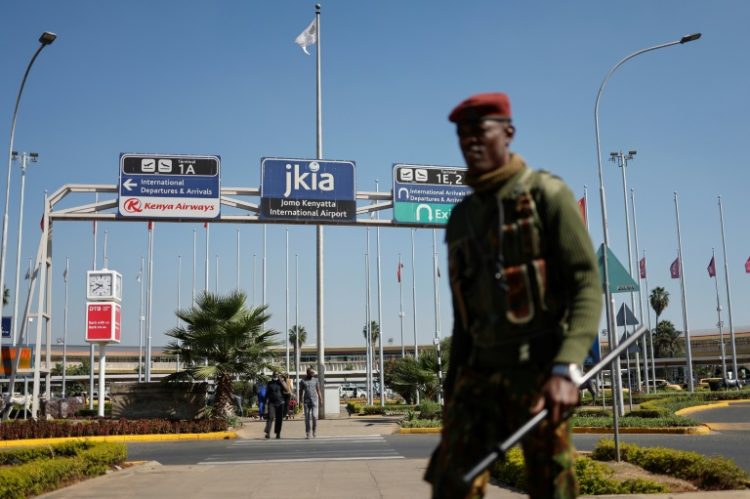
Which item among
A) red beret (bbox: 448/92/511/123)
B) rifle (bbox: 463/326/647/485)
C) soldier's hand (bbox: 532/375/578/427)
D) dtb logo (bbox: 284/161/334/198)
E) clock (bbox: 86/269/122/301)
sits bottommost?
rifle (bbox: 463/326/647/485)

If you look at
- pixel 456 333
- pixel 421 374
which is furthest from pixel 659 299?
pixel 456 333

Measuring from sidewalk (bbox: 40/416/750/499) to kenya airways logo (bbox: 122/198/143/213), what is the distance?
39.2 ft

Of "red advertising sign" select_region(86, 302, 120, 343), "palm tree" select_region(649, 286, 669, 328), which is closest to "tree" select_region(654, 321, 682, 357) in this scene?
"palm tree" select_region(649, 286, 669, 328)

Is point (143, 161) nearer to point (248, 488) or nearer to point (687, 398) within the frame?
point (248, 488)

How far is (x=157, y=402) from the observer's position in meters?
21.3

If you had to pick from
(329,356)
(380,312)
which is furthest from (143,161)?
(329,356)

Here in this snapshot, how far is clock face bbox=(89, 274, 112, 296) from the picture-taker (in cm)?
2433

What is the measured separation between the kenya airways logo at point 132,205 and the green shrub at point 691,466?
1628 centimetres

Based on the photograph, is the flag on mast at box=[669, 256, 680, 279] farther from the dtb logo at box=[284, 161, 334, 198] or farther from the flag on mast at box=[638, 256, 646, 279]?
the dtb logo at box=[284, 161, 334, 198]

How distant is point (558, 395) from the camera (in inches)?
98.3

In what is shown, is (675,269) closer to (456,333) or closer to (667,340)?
(456,333)

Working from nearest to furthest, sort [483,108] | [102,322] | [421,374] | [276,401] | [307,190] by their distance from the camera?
1. [483,108]
2. [276,401]
3. [307,190]
4. [102,322]
5. [421,374]

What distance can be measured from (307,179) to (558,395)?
832 inches

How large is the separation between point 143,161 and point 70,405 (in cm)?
1583
